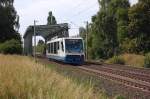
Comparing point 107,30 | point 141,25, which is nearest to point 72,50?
point 141,25

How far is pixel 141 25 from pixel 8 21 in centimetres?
3215

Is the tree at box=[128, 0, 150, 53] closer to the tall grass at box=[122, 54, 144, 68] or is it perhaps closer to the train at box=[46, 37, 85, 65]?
the tall grass at box=[122, 54, 144, 68]

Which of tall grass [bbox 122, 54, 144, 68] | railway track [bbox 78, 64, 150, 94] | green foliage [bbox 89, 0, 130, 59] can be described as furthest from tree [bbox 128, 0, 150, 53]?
railway track [bbox 78, 64, 150, 94]

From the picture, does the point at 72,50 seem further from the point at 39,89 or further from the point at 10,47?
the point at 39,89

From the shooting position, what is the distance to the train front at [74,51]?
48.5 meters

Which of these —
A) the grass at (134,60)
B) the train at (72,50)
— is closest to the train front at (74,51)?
the train at (72,50)

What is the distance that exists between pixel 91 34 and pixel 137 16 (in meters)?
19.9

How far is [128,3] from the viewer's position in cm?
6862

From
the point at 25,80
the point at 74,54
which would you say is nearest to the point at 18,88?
the point at 25,80

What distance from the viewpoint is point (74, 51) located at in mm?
49000

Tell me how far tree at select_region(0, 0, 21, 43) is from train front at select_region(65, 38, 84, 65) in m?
35.3

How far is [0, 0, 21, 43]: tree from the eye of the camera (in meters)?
82.8

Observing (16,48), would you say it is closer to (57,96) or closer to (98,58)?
(98,58)

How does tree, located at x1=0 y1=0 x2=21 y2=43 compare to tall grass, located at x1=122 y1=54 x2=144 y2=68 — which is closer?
tall grass, located at x1=122 y1=54 x2=144 y2=68
